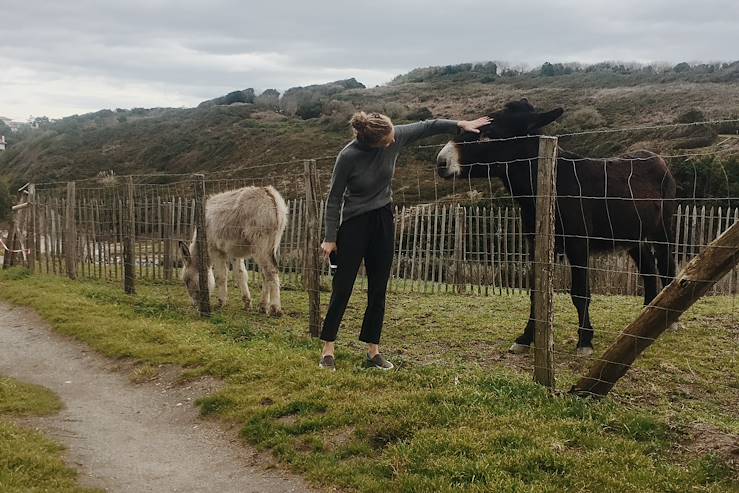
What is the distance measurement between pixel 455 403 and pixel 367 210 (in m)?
1.83

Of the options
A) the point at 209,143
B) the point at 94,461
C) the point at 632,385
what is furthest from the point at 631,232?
the point at 209,143

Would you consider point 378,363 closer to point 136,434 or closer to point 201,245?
point 136,434

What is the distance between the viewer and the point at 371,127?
516 centimetres

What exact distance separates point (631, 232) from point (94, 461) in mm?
6483

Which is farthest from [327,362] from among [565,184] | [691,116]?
[691,116]

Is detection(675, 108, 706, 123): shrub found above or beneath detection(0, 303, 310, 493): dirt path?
above

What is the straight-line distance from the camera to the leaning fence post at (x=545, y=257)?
480cm

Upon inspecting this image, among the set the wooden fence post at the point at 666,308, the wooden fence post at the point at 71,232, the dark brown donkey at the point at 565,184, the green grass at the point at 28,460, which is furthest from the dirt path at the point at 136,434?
the wooden fence post at the point at 71,232

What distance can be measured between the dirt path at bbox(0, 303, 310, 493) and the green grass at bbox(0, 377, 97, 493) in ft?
0.44

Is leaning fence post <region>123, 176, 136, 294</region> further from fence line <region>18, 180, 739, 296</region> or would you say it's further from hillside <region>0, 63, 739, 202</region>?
hillside <region>0, 63, 739, 202</region>

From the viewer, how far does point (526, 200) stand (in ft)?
22.4

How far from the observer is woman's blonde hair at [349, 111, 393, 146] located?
203 inches

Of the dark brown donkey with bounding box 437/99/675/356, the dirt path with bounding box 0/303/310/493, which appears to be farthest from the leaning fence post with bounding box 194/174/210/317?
the dark brown donkey with bounding box 437/99/675/356

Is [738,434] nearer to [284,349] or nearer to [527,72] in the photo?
[284,349]
